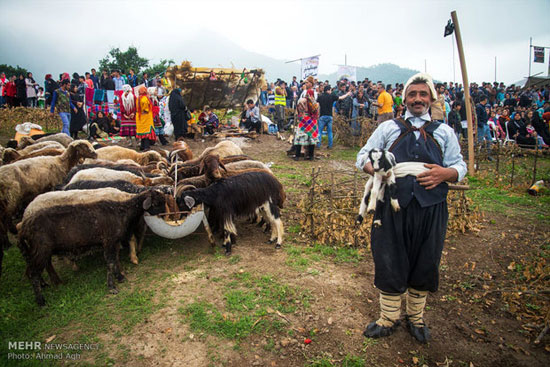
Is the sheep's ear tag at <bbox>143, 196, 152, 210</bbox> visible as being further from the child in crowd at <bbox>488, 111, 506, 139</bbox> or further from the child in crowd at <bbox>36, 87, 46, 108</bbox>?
the child in crowd at <bbox>36, 87, 46, 108</bbox>

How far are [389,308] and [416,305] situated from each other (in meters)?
0.29

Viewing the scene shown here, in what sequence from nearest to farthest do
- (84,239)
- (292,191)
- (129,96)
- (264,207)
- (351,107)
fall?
1. (84,239)
2. (264,207)
3. (292,191)
4. (129,96)
5. (351,107)

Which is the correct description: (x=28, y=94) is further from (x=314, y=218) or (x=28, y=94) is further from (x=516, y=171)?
(x=516, y=171)

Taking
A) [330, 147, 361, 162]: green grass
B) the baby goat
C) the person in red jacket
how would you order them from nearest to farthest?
the baby goat → [330, 147, 361, 162]: green grass → the person in red jacket

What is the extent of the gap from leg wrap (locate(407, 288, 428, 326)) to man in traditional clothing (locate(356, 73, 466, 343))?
0.04 meters

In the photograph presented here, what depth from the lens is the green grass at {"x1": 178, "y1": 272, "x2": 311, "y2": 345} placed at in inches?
144

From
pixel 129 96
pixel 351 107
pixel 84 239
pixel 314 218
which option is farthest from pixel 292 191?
pixel 351 107

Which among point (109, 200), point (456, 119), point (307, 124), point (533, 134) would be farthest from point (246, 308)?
point (533, 134)

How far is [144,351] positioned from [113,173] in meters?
3.56

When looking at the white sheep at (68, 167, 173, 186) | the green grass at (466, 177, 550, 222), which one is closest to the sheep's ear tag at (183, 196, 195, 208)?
the white sheep at (68, 167, 173, 186)

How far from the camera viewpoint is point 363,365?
316 centimetres

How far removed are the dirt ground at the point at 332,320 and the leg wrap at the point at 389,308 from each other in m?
0.18

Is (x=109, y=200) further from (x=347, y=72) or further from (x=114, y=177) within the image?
(x=347, y=72)

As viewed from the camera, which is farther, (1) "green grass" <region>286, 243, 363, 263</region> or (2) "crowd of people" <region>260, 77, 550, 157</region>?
(2) "crowd of people" <region>260, 77, 550, 157</region>
